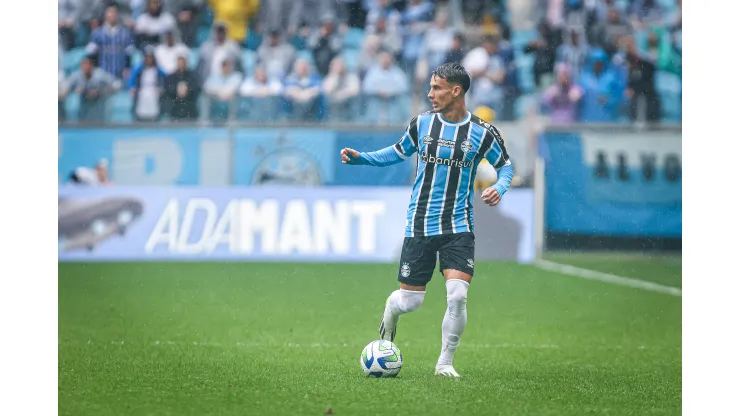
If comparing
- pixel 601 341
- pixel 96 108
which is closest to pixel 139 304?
pixel 601 341

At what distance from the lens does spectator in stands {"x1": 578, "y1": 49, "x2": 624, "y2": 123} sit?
15148 mm

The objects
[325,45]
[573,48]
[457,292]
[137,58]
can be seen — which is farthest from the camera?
[573,48]

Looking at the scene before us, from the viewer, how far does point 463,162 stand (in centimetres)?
662

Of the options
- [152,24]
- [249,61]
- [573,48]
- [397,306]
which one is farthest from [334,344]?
[573,48]

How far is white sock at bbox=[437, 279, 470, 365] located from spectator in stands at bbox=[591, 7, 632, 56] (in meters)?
9.62

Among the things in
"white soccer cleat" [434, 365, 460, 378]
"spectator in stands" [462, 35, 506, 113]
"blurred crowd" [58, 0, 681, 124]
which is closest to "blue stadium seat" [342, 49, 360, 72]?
"blurred crowd" [58, 0, 681, 124]

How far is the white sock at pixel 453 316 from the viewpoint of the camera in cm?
646

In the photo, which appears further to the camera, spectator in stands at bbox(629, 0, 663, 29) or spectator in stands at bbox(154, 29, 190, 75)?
spectator in stands at bbox(629, 0, 663, 29)

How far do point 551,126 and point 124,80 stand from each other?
5.79m

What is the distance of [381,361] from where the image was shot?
6.53 meters

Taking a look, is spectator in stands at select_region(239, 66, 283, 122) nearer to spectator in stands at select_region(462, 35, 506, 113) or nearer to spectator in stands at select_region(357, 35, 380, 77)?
spectator in stands at select_region(357, 35, 380, 77)

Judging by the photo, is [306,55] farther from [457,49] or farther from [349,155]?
[349,155]

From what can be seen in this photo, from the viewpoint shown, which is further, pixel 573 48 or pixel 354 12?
pixel 573 48

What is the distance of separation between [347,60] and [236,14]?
1619 mm
